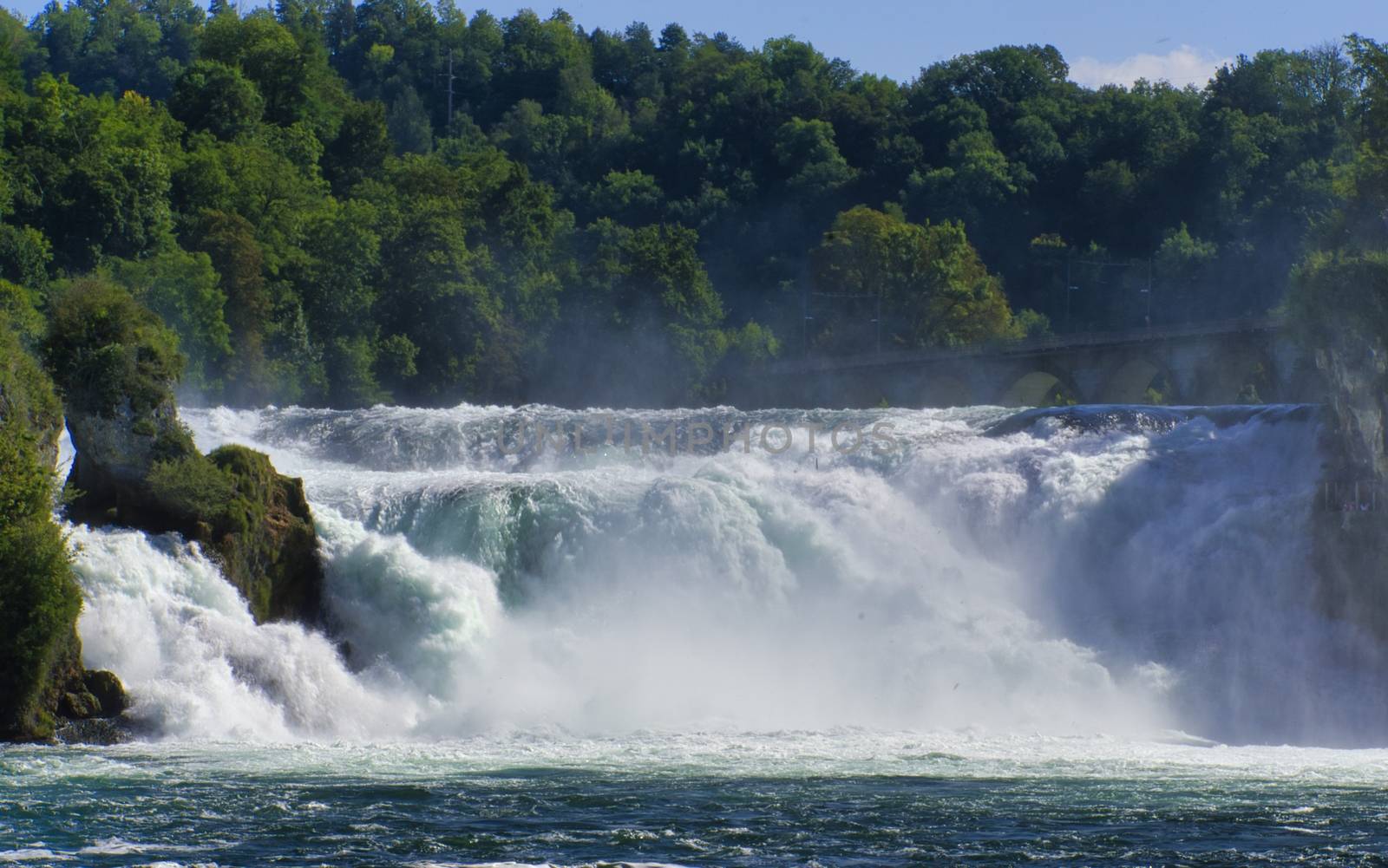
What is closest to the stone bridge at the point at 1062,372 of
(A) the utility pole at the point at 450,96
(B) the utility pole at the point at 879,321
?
(B) the utility pole at the point at 879,321

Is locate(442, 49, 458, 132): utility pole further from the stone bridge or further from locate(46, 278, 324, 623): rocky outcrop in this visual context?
locate(46, 278, 324, 623): rocky outcrop

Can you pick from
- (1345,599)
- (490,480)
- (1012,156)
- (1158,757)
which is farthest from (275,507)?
(1012,156)

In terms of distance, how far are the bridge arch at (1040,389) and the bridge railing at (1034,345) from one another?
1.17 m

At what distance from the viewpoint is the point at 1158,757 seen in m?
27.5

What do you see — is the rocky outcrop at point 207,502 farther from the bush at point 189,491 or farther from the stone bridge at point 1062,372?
the stone bridge at point 1062,372

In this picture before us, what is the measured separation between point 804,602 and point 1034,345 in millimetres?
38457

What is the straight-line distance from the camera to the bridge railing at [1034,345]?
225ft

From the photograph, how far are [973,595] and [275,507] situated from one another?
11.9 meters

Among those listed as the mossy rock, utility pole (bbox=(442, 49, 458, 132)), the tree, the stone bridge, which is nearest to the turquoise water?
the mossy rock

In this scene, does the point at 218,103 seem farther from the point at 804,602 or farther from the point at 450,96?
the point at 804,602

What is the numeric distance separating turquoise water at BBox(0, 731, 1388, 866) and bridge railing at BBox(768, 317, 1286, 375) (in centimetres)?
4181

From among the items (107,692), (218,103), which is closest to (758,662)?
(107,692)

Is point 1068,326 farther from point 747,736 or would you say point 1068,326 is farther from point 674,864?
point 674,864

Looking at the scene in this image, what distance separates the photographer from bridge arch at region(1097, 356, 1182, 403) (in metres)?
71.4
